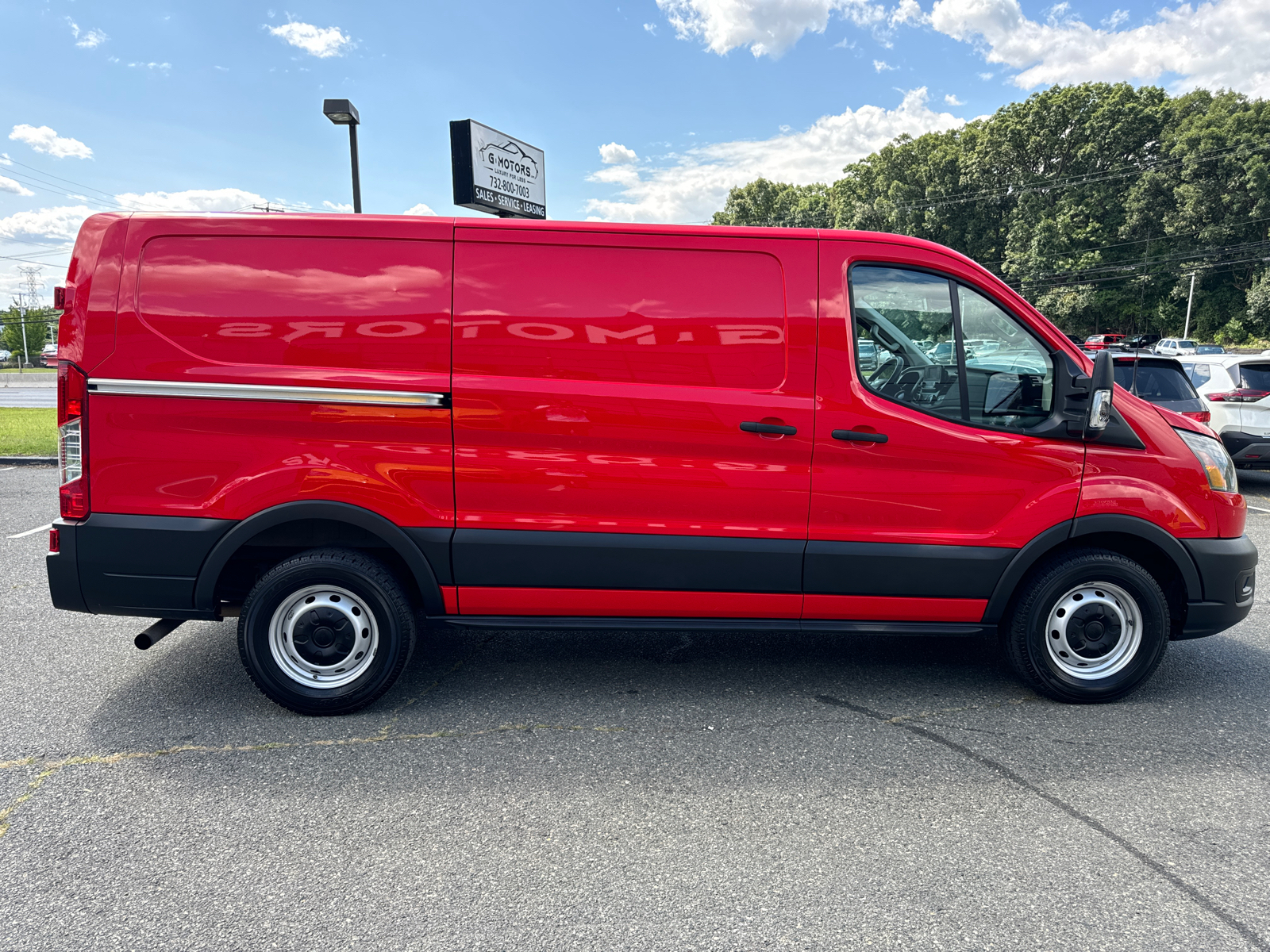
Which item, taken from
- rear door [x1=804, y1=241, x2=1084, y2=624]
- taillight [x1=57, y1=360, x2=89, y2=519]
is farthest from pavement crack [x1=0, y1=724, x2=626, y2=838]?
rear door [x1=804, y1=241, x2=1084, y2=624]

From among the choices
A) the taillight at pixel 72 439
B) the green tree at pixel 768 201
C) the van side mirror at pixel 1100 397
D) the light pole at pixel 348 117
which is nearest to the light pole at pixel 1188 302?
the green tree at pixel 768 201

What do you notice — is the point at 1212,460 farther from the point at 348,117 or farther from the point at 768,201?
the point at 768,201

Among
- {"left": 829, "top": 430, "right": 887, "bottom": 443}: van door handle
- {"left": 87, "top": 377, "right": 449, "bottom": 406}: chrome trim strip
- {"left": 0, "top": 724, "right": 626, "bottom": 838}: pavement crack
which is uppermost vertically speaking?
A: {"left": 87, "top": 377, "right": 449, "bottom": 406}: chrome trim strip

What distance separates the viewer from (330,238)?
11.1ft

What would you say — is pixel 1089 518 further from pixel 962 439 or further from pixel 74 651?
→ pixel 74 651

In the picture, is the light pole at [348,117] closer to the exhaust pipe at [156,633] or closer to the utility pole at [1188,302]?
the exhaust pipe at [156,633]

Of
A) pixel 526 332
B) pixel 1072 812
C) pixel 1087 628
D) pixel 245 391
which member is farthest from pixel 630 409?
pixel 1087 628

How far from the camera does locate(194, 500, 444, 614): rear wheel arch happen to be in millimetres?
3443

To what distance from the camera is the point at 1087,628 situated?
371cm

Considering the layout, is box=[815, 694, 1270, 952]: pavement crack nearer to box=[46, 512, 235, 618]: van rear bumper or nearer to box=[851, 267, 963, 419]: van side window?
box=[851, 267, 963, 419]: van side window

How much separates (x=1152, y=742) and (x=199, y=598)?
4.16 m

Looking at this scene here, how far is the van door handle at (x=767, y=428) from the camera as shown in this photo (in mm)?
3418

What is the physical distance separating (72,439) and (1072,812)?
13.8 ft

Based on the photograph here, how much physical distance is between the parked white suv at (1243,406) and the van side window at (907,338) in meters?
6.84
